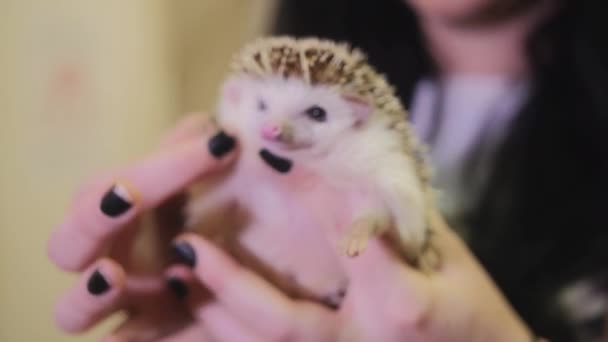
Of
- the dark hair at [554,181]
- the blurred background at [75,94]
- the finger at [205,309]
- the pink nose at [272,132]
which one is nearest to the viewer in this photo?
the pink nose at [272,132]

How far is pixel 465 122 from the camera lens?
1.21 meters

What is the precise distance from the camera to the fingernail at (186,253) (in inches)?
29.1

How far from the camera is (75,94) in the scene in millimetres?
1669

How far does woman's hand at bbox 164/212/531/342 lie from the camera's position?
702mm

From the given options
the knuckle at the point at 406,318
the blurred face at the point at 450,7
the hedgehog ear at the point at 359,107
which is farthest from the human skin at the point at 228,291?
the blurred face at the point at 450,7

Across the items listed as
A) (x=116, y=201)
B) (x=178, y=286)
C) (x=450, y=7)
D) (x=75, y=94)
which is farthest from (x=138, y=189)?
(x=75, y=94)

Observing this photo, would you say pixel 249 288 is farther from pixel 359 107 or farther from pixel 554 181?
→ pixel 554 181

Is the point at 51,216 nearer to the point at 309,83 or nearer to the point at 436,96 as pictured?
the point at 436,96

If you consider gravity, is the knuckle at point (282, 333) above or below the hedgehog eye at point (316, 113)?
below

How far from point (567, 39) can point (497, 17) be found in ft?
0.39

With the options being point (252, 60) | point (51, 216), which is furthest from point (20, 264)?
point (252, 60)

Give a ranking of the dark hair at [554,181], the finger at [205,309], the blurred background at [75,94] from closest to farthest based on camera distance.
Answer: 1. the finger at [205,309]
2. the dark hair at [554,181]
3. the blurred background at [75,94]

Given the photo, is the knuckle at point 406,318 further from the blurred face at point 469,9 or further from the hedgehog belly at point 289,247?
the blurred face at point 469,9

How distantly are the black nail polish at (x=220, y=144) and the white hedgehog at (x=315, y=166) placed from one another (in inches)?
0.7
